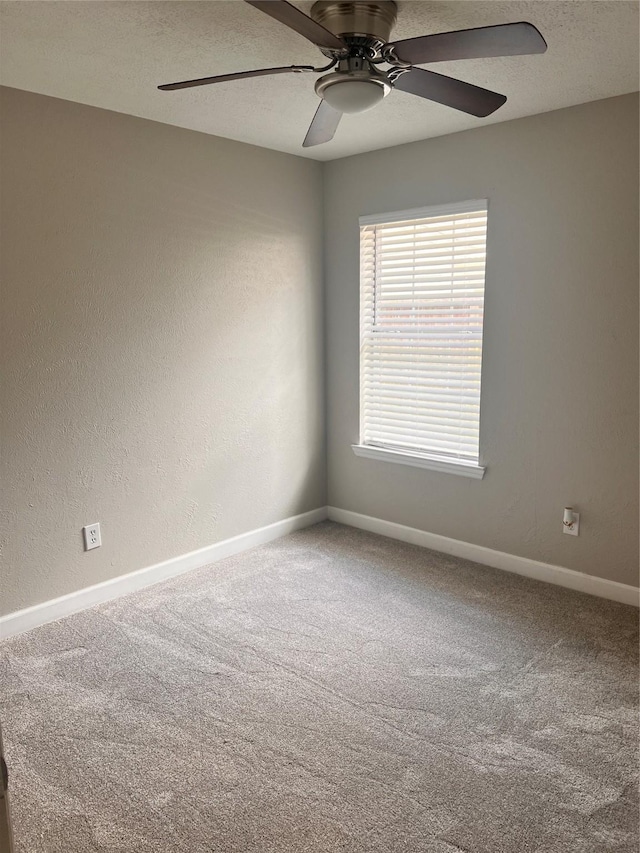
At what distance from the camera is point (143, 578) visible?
3430 mm

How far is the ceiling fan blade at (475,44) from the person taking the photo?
171cm

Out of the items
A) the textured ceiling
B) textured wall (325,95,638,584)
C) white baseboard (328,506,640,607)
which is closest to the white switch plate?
textured wall (325,95,638,584)

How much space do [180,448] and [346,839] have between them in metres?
2.21

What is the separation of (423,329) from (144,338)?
158 centimetres

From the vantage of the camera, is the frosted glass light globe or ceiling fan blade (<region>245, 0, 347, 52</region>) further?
the frosted glass light globe

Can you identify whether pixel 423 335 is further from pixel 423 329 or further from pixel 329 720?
pixel 329 720

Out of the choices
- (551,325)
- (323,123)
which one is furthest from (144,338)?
(551,325)

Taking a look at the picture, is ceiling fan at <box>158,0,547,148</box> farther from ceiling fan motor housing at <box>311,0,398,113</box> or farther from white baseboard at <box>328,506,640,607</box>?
white baseboard at <box>328,506,640,607</box>

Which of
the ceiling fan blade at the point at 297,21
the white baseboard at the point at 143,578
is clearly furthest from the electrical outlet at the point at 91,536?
the ceiling fan blade at the point at 297,21

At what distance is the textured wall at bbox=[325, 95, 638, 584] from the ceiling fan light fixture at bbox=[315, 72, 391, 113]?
139 cm

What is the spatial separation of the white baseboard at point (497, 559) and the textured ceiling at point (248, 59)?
2294 millimetres

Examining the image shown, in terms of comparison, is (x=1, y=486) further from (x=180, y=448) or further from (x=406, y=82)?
(x=406, y=82)

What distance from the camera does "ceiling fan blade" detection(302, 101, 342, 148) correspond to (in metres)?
2.38

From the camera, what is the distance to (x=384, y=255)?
390 centimetres
